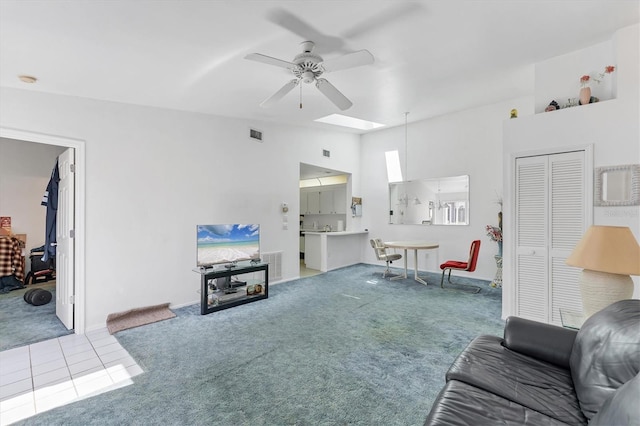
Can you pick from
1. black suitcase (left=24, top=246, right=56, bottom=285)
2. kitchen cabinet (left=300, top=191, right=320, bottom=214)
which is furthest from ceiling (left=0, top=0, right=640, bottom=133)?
kitchen cabinet (left=300, top=191, right=320, bottom=214)

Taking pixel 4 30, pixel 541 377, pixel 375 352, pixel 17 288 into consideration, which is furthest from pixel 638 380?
pixel 17 288

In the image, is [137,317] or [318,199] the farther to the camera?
[318,199]

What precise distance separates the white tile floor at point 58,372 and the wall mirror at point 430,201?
224 inches

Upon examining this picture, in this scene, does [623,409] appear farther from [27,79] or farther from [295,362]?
[27,79]

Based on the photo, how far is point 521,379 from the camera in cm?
154

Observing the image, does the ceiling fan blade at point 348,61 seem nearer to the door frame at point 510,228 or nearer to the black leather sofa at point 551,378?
the door frame at point 510,228

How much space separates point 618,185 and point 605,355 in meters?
2.39

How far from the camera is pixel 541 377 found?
1578 millimetres

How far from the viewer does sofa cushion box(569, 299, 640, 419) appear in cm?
128

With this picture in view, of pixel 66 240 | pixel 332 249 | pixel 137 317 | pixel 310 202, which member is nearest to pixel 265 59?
pixel 66 240

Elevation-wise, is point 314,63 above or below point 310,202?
above

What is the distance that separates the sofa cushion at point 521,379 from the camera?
1345 mm

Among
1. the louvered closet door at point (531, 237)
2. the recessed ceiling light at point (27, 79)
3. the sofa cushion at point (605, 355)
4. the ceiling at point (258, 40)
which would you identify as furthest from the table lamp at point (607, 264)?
the recessed ceiling light at point (27, 79)

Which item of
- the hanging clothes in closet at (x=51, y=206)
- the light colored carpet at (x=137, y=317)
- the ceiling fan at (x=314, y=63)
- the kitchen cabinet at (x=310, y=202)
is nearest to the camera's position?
the ceiling fan at (x=314, y=63)
